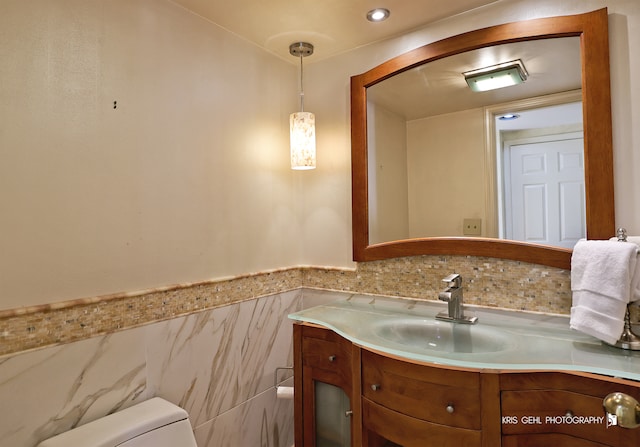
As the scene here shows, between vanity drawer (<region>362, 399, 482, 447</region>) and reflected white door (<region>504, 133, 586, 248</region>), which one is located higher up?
reflected white door (<region>504, 133, 586, 248</region>)

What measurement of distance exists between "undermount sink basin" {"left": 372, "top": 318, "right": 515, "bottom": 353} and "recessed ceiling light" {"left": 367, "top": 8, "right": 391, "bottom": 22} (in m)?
1.30

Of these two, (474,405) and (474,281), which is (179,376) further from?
(474,281)

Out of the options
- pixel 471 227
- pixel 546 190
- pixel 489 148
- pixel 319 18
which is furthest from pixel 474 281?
pixel 319 18

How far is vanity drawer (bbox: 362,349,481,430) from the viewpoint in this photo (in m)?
1.08

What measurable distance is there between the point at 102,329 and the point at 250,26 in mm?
1385

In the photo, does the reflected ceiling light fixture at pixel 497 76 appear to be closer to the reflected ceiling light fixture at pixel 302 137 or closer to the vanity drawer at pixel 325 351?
the reflected ceiling light fixture at pixel 302 137

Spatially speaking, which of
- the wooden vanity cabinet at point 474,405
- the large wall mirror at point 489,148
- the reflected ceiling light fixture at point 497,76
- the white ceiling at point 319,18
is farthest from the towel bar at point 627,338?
the white ceiling at point 319,18

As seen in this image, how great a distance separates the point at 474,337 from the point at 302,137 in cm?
119

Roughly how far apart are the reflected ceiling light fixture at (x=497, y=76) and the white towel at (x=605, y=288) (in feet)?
2.32

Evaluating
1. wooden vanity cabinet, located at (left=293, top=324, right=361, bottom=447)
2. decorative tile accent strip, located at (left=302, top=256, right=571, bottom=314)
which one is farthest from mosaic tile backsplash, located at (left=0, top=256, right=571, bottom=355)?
wooden vanity cabinet, located at (left=293, top=324, right=361, bottom=447)

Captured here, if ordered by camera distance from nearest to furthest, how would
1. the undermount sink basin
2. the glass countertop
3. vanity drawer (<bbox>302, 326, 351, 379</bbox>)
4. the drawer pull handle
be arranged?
the drawer pull handle, the glass countertop, the undermount sink basin, vanity drawer (<bbox>302, 326, 351, 379</bbox>)

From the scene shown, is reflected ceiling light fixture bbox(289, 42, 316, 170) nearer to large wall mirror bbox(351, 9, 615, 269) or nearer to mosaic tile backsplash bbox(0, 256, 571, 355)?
large wall mirror bbox(351, 9, 615, 269)

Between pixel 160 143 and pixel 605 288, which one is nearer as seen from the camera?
pixel 605 288

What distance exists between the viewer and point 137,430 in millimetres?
1172
